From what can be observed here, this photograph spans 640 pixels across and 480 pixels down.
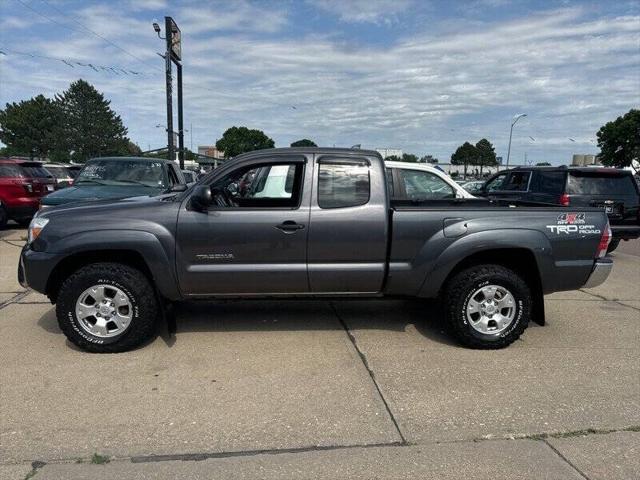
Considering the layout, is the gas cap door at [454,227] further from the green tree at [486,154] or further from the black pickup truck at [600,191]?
the green tree at [486,154]

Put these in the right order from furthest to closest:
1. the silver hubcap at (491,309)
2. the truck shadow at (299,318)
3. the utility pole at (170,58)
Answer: the utility pole at (170,58) → the truck shadow at (299,318) → the silver hubcap at (491,309)

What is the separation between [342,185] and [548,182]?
6.44 m

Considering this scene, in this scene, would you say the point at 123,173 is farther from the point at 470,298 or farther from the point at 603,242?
the point at 603,242

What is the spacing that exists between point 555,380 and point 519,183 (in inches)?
286

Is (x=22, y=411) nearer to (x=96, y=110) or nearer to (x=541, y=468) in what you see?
(x=541, y=468)

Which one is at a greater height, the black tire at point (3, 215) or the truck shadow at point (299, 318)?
the black tire at point (3, 215)

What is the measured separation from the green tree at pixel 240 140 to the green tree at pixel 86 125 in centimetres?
1851

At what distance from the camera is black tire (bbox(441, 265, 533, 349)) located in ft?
15.5

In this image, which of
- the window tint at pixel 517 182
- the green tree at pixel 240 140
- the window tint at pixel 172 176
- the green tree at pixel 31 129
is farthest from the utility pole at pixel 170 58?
the green tree at pixel 31 129

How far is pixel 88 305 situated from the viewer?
4.53m

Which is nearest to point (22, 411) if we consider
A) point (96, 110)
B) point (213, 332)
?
point (213, 332)

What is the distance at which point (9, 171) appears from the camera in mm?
12094

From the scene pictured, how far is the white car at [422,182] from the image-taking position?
25.2 ft

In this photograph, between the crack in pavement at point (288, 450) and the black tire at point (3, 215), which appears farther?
the black tire at point (3, 215)
